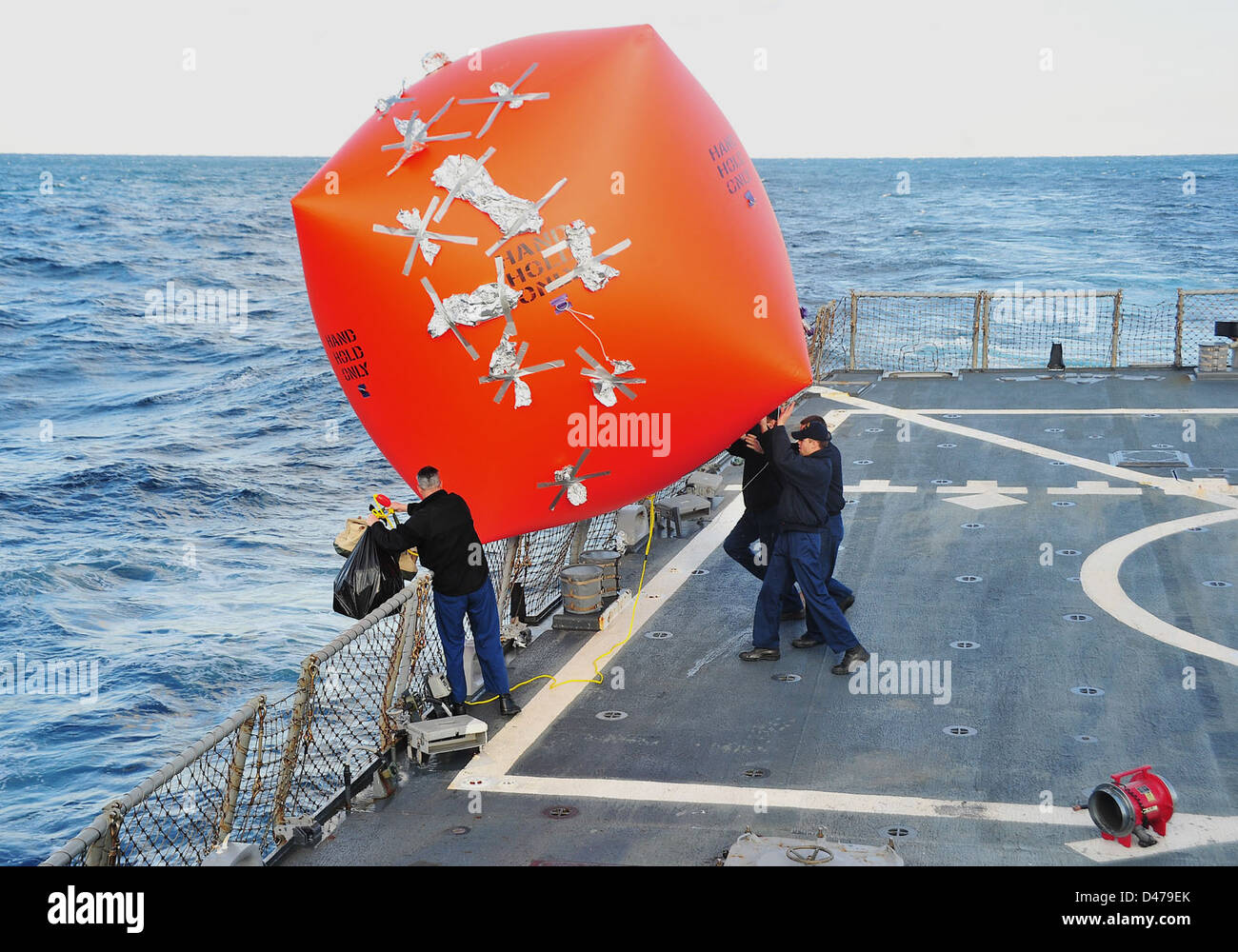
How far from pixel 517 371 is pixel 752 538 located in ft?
13.8

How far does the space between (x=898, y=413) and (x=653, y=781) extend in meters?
13.1

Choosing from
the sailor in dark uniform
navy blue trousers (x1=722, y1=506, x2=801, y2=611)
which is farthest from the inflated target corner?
navy blue trousers (x1=722, y1=506, x2=801, y2=611)

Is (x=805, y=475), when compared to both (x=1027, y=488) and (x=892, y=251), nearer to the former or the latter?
(x=1027, y=488)

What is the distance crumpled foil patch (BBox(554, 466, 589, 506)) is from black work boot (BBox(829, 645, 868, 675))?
320cm

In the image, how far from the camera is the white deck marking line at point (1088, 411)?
61.4 ft

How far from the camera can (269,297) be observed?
63250 mm

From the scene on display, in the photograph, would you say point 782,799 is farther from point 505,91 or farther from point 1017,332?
point 1017,332

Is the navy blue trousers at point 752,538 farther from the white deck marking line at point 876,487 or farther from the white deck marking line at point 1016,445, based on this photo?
the white deck marking line at point 1016,445

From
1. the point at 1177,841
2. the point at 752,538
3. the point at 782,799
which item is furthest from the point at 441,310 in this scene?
the point at 1177,841

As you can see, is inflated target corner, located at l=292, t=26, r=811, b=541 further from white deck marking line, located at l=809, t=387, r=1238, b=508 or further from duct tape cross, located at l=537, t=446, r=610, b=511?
white deck marking line, located at l=809, t=387, r=1238, b=508

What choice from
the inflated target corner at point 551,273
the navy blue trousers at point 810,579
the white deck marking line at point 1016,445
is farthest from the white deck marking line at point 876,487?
the inflated target corner at point 551,273

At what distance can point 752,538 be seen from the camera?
1076 centimetres

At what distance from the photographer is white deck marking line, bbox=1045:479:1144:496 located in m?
14.6
